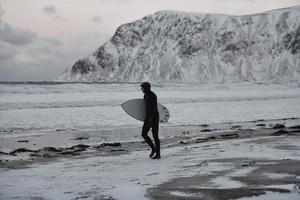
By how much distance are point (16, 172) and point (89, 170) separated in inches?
60.0

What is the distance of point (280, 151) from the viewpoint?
12797mm

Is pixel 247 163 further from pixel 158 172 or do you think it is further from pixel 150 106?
pixel 150 106

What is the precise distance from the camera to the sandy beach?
308 inches

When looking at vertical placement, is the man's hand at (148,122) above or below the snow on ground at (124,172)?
above

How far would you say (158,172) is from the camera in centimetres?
1016

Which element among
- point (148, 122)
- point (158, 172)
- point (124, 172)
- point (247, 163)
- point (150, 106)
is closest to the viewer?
point (158, 172)

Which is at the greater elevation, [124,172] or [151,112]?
[151,112]

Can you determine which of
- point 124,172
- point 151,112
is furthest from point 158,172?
point 151,112

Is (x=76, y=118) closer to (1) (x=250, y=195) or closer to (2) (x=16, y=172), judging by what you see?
(2) (x=16, y=172)

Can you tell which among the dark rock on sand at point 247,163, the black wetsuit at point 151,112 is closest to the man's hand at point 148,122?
the black wetsuit at point 151,112

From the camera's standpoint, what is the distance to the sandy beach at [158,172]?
7816 mm

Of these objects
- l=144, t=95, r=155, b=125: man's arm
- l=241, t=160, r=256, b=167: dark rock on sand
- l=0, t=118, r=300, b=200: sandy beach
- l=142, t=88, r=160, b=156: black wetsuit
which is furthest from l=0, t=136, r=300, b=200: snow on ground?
l=144, t=95, r=155, b=125: man's arm

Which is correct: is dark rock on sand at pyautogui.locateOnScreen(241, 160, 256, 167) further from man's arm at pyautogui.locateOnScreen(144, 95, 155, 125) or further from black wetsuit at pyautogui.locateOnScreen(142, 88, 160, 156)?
man's arm at pyautogui.locateOnScreen(144, 95, 155, 125)

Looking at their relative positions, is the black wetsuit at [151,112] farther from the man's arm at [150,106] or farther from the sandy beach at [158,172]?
the sandy beach at [158,172]
